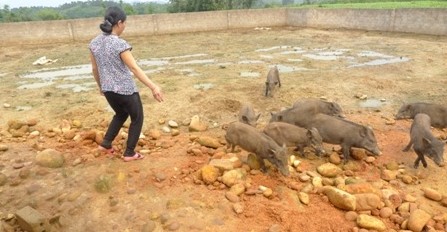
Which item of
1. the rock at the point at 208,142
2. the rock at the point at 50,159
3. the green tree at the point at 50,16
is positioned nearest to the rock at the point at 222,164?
the rock at the point at 208,142

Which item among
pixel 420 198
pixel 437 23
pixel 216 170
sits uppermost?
pixel 437 23

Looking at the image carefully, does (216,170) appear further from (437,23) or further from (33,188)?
(437,23)

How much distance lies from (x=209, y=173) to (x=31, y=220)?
90.8 inches

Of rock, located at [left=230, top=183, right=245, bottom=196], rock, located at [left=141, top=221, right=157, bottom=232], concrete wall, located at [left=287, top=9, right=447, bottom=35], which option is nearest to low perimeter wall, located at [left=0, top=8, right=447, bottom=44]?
concrete wall, located at [left=287, top=9, right=447, bottom=35]

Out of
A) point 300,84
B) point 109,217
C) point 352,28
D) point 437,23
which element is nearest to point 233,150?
point 109,217

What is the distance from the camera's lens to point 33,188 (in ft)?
17.6

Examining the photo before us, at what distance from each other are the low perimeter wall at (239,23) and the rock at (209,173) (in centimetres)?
1733

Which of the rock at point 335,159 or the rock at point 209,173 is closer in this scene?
the rock at point 209,173

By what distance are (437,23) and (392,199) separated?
1656 centimetres

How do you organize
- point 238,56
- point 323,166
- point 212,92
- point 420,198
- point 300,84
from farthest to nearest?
1. point 238,56
2. point 300,84
3. point 212,92
4. point 323,166
5. point 420,198

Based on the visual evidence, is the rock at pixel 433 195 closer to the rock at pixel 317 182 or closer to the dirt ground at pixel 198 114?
the dirt ground at pixel 198 114

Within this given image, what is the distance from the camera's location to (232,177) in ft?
17.3

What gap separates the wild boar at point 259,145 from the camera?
5570 mm

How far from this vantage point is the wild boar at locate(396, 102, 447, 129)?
7.17m
